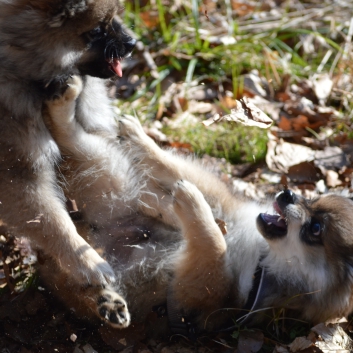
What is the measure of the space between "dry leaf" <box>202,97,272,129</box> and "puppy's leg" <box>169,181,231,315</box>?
51cm

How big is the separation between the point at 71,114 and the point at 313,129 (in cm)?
260

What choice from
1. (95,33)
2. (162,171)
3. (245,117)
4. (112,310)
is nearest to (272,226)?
(245,117)

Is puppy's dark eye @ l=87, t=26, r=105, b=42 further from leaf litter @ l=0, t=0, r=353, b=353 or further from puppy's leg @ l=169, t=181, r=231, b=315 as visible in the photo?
puppy's leg @ l=169, t=181, r=231, b=315

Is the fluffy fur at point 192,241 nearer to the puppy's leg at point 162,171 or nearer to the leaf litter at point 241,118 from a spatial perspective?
the puppy's leg at point 162,171

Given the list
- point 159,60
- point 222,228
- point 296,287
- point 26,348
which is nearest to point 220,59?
point 159,60

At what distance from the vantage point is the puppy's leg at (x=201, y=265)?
10.8 ft

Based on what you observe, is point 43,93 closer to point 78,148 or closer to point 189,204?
point 78,148

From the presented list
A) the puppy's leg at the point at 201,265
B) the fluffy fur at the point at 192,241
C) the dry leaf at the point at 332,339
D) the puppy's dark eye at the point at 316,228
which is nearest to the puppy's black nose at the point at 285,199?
the fluffy fur at the point at 192,241

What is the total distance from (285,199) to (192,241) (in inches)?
25.4

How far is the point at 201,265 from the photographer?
332 cm

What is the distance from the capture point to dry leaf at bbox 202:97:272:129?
316 centimetres

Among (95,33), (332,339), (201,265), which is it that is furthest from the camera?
(201,265)

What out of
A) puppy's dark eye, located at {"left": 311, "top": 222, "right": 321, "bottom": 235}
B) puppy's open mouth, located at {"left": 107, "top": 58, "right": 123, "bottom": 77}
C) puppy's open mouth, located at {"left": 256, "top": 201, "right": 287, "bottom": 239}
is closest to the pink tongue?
puppy's open mouth, located at {"left": 107, "top": 58, "right": 123, "bottom": 77}

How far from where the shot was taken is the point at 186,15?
6.29 metres
